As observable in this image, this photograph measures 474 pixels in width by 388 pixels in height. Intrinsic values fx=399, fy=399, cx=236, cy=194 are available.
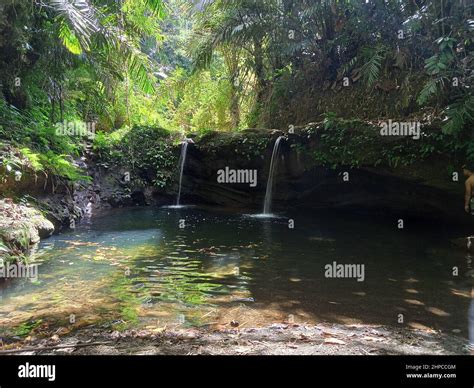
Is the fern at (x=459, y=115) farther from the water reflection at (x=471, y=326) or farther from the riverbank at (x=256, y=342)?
the riverbank at (x=256, y=342)

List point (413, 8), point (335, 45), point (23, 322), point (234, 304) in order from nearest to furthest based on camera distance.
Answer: point (23, 322) → point (234, 304) → point (413, 8) → point (335, 45)

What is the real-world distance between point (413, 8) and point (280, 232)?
7.38 meters

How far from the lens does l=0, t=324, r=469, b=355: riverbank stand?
309cm

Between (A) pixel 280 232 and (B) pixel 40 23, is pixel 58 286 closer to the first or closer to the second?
(A) pixel 280 232

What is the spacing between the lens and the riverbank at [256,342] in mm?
3090

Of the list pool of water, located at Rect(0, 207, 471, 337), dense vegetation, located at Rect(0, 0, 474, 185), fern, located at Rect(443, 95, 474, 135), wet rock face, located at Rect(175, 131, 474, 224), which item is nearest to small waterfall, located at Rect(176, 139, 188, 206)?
wet rock face, located at Rect(175, 131, 474, 224)

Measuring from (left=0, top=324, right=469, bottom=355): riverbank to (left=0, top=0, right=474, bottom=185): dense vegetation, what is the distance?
18.9ft

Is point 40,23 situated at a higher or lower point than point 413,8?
lower

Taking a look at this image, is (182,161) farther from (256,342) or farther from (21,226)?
(256,342)

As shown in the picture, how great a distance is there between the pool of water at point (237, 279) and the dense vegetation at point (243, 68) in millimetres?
2610

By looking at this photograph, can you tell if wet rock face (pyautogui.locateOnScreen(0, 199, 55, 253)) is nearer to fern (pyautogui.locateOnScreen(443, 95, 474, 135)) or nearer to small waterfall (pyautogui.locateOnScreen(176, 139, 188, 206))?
small waterfall (pyautogui.locateOnScreen(176, 139, 188, 206))

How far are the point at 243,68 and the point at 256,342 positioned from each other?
15.1 m
